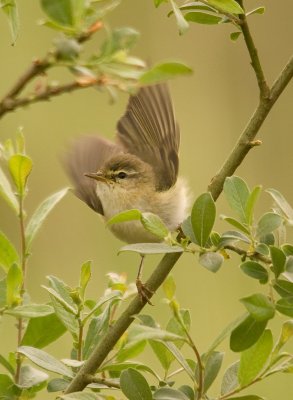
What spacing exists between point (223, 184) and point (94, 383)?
356 mm

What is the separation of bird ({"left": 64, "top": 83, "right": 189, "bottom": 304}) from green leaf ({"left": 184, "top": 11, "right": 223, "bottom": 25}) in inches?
32.9

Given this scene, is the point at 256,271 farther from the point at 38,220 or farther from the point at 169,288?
the point at 38,220

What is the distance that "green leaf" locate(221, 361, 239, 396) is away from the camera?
1379 millimetres

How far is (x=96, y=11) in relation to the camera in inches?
45.3

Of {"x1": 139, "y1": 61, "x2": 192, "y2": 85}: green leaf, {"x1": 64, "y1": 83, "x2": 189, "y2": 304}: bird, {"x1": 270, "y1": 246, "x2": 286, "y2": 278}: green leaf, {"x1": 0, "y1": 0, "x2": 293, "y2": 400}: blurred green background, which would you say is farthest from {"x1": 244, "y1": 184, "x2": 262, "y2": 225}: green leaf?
{"x1": 0, "y1": 0, "x2": 293, "y2": 400}: blurred green background

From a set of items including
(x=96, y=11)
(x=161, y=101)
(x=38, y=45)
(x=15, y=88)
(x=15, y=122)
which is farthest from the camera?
(x=38, y=45)

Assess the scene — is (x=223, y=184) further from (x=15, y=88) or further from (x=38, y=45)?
(x=38, y=45)

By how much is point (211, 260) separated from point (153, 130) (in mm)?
1309

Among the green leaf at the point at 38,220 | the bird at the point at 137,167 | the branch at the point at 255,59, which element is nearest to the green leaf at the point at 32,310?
the green leaf at the point at 38,220

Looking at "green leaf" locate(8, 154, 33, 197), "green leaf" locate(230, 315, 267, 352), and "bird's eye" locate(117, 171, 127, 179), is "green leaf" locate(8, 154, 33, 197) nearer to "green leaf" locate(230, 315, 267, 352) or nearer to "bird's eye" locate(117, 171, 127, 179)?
"green leaf" locate(230, 315, 267, 352)

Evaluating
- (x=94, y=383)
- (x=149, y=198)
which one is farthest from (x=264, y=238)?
(x=149, y=198)

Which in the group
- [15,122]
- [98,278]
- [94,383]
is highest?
[94,383]

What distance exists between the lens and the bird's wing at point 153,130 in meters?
2.49

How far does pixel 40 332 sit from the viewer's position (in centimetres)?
145
